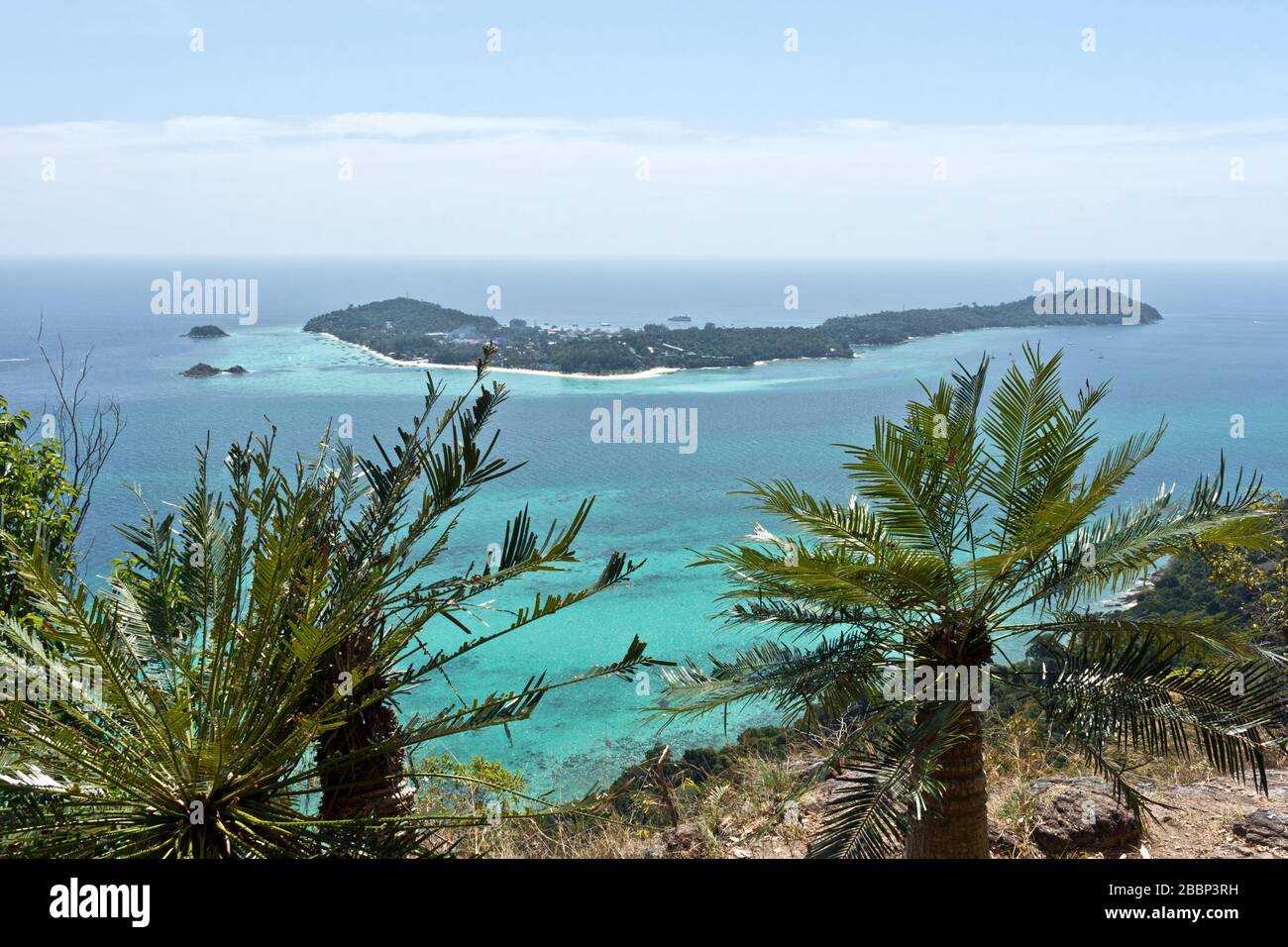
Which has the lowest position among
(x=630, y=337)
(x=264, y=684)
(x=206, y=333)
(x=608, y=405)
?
(x=264, y=684)

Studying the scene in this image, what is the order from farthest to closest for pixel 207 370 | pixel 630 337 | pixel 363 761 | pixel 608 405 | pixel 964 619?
pixel 630 337, pixel 207 370, pixel 608 405, pixel 964 619, pixel 363 761

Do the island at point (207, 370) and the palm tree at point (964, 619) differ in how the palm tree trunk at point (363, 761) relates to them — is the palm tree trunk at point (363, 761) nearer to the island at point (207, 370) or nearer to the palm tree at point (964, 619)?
the palm tree at point (964, 619)

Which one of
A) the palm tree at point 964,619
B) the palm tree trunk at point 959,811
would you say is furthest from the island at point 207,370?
the palm tree trunk at point 959,811

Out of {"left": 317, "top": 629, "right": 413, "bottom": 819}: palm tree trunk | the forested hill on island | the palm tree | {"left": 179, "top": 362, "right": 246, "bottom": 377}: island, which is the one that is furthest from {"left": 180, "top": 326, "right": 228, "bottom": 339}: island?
the palm tree

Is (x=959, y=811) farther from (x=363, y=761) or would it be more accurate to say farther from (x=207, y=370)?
(x=207, y=370)

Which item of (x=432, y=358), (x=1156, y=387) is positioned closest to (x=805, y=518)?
(x=432, y=358)

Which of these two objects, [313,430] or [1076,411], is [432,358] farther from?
[1076,411]

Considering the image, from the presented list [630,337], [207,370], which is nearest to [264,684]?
[207,370]
